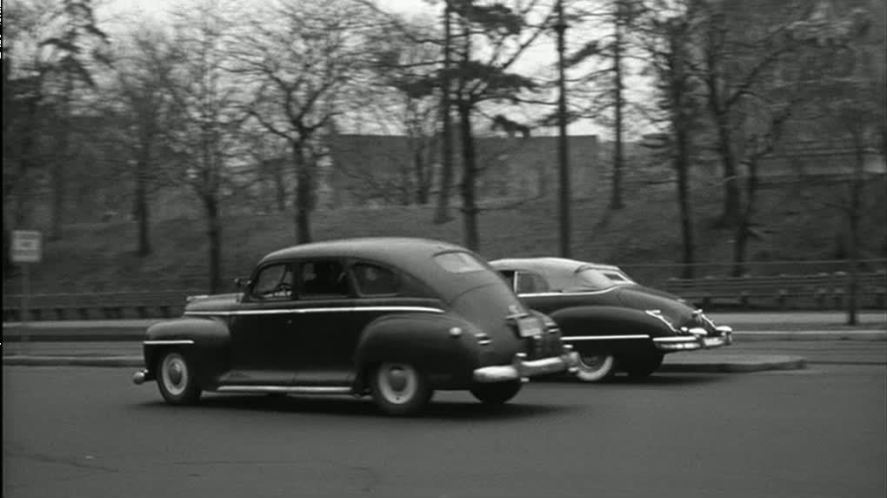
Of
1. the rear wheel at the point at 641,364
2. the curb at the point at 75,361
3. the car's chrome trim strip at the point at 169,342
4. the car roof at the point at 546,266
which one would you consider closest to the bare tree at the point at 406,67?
the curb at the point at 75,361

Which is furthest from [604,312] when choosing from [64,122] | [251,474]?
[64,122]

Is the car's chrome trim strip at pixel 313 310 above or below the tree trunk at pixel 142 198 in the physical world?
below

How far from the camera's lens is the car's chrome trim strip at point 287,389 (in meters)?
13.5

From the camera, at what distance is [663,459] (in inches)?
401

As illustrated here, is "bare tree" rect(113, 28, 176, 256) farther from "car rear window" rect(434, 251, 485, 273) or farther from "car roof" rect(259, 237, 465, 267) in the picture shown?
"car rear window" rect(434, 251, 485, 273)

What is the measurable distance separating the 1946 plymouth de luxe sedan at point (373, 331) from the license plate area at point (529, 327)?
0.04ft

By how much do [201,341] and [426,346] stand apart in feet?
10.2

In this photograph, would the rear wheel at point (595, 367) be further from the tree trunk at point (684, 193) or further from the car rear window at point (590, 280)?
the tree trunk at point (684, 193)

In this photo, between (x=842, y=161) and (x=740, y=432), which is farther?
(x=842, y=161)

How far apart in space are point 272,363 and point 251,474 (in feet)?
13.6

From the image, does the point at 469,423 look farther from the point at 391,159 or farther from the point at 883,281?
the point at 391,159

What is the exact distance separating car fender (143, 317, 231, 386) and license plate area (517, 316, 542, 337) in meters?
3.37

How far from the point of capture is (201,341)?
1470cm

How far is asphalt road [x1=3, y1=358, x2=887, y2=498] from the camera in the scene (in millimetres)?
9336
